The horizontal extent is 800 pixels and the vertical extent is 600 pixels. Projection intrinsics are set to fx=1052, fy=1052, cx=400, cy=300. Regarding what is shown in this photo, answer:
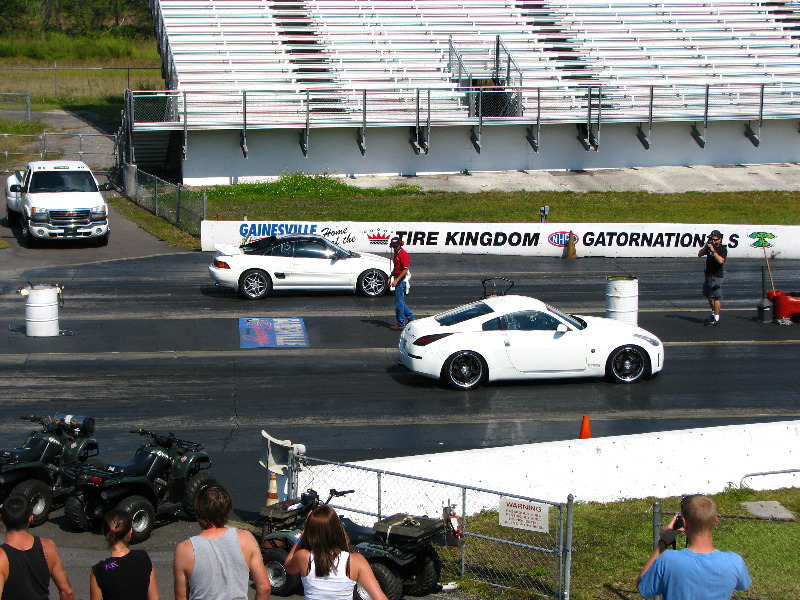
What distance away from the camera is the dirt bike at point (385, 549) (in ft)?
27.2

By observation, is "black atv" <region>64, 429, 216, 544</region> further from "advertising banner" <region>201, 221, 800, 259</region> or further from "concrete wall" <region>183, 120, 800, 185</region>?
"concrete wall" <region>183, 120, 800, 185</region>

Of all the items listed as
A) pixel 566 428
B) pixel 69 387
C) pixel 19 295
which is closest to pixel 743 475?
pixel 566 428

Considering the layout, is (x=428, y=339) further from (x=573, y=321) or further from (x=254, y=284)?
(x=254, y=284)

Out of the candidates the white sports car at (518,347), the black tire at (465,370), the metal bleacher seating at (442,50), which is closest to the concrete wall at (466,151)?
the metal bleacher seating at (442,50)

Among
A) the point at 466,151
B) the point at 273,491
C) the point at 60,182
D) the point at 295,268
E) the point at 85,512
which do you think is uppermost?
the point at 466,151

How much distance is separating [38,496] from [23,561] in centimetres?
447

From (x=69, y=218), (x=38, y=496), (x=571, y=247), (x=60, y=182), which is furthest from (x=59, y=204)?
(x=38, y=496)

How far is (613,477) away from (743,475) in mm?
1621

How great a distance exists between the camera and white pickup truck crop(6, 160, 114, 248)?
26031 mm

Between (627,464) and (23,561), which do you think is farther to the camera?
(627,464)

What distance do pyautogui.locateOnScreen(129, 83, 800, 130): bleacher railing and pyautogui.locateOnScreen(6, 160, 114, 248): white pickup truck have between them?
614 centimetres

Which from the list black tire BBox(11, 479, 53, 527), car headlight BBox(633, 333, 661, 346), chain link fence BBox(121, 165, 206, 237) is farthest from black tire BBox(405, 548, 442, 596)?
chain link fence BBox(121, 165, 206, 237)

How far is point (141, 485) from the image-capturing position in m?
9.91

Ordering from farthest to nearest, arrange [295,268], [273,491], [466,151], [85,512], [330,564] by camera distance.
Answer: [466,151], [295,268], [273,491], [85,512], [330,564]
